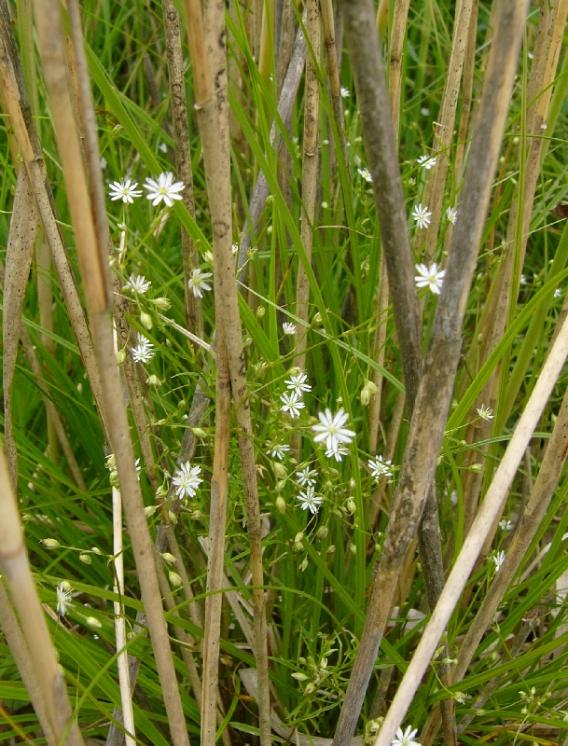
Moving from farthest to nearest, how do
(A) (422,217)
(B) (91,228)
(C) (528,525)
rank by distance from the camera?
(A) (422,217) → (C) (528,525) → (B) (91,228)

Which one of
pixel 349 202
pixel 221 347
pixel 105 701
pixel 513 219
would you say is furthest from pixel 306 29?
pixel 105 701

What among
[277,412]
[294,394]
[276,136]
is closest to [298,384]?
[294,394]

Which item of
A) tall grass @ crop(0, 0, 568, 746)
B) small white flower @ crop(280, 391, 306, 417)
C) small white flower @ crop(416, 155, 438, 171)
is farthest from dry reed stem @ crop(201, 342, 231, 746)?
small white flower @ crop(416, 155, 438, 171)

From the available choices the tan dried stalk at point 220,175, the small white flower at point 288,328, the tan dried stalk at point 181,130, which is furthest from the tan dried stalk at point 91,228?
the small white flower at point 288,328

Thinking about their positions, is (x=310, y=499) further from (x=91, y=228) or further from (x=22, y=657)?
(x=91, y=228)

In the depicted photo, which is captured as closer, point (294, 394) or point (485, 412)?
point (294, 394)

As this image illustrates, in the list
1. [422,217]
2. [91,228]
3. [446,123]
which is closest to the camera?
[91,228]
